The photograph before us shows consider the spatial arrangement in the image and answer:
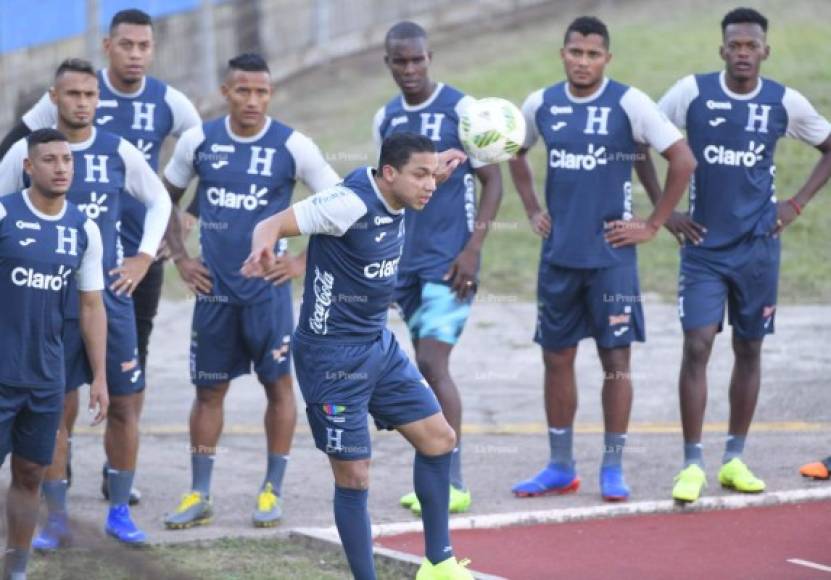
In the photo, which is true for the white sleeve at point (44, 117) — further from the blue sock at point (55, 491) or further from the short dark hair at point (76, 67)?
the blue sock at point (55, 491)

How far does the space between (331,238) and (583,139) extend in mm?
2643

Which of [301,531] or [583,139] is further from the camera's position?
[583,139]

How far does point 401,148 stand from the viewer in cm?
834

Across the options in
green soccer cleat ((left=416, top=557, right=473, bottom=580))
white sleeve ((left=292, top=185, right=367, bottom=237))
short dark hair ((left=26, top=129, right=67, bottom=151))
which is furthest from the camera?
short dark hair ((left=26, top=129, right=67, bottom=151))

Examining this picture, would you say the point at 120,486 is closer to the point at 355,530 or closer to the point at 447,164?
the point at 355,530

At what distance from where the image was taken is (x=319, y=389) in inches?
330

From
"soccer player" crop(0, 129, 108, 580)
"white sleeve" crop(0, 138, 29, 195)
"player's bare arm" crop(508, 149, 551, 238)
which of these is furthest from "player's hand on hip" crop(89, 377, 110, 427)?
"player's bare arm" crop(508, 149, 551, 238)

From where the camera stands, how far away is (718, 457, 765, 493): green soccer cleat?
411 inches

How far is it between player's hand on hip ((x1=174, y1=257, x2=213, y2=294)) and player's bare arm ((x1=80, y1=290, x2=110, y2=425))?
1.07 m

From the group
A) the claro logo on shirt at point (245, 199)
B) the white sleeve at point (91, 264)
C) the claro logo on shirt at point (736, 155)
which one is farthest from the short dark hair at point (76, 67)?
the claro logo on shirt at point (736, 155)

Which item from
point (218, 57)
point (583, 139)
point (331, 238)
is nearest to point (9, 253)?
point (331, 238)

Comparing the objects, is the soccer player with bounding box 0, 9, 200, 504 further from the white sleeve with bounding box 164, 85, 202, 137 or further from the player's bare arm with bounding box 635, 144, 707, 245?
the player's bare arm with bounding box 635, 144, 707, 245

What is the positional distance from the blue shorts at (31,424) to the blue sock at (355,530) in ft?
5.19

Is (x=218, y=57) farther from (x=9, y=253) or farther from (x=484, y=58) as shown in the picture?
(x=9, y=253)
